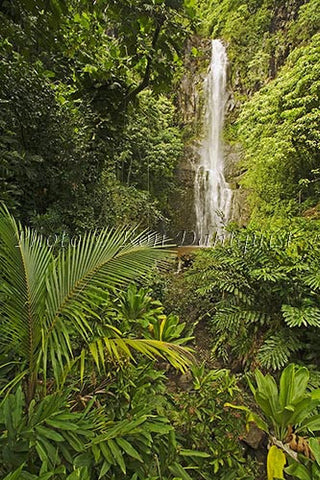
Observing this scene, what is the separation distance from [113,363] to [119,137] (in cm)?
357

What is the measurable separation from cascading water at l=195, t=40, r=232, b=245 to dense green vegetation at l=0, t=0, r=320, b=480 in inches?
128

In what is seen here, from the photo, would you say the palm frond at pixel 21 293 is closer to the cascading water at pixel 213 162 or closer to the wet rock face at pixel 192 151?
the wet rock face at pixel 192 151

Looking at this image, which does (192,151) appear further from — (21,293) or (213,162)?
(21,293)

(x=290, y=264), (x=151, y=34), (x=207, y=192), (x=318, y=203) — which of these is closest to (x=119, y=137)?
(x=151, y=34)

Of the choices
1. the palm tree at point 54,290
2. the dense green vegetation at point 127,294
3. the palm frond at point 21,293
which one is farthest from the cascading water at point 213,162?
the palm frond at point 21,293

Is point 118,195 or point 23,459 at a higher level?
point 118,195

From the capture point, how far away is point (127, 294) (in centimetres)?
255

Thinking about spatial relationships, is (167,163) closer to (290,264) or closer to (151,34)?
(151,34)

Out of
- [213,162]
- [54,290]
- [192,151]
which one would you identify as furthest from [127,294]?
[192,151]

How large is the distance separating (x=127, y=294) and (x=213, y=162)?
8812mm

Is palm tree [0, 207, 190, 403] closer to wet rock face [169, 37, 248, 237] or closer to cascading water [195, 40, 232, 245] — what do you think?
wet rock face [169, 37, 248, 237]

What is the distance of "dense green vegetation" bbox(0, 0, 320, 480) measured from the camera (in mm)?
1379

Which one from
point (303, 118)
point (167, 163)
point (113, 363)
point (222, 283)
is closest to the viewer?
point (113, 363)

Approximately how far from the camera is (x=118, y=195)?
567cm
